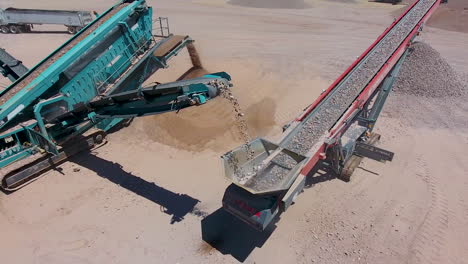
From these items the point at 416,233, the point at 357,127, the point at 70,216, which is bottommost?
the point at 416,233

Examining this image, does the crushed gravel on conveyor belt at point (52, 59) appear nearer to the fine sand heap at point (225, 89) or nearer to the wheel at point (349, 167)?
the fine sand heap at point (225, 89)

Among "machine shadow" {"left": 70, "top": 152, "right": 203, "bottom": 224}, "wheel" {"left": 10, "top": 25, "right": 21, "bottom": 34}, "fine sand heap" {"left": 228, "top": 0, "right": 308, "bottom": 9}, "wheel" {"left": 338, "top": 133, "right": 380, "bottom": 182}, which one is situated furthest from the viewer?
"fine sand heap" {"left": 228, "top": 0, "right": 308, "bottom": 9}

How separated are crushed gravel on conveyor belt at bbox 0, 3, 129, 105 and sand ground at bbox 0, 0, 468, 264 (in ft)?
7.30

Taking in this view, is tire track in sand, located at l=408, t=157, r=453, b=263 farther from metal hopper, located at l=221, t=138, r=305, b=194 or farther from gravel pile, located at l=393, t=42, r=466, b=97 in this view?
gravel pile, located at l=393, t=42, r=466, b=97

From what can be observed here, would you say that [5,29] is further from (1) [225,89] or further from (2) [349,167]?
(2) [349,167]

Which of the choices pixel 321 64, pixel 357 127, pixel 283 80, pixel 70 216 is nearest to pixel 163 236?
pixel 70 216

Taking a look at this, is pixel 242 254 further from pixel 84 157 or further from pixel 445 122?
pixel 445 122

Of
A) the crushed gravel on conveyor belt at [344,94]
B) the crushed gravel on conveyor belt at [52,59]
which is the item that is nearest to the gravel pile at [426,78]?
the crushed gravel on conveyor belt at [344,94]

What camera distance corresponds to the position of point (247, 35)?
63.0 feet

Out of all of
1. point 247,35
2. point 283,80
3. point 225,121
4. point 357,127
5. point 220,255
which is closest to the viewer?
point 220,255

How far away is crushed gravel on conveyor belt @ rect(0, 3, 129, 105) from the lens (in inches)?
294

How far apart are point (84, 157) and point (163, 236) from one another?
388 centimetres

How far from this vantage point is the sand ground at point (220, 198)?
20.2 ft

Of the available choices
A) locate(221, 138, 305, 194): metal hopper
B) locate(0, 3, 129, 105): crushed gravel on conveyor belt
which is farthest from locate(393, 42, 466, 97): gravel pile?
locate(0, 3, 129, 105): crushed gravel on conveyor belt
